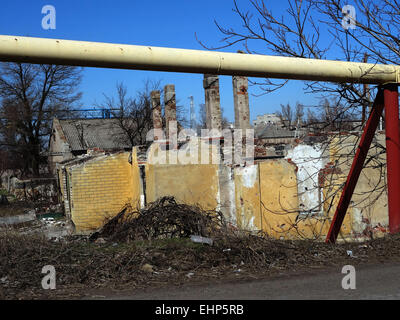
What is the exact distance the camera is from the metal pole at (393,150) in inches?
205

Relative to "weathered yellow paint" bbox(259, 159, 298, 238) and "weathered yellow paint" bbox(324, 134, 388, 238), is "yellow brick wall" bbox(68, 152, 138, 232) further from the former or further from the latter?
"weathered yellow paint" bbox(324, 134, 388, 238)

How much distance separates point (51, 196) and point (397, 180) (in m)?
19.3

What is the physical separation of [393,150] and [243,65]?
84.2 inches

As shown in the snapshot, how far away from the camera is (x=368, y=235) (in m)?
9.13

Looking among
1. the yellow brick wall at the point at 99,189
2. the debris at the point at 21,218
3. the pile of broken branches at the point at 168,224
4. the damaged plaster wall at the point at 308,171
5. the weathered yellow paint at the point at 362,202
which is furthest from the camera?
the debris at the point at 21,218

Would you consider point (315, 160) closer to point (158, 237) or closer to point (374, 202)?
point (374, 202)

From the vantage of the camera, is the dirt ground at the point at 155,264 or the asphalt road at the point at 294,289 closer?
the asphalt road at the point at 294,289

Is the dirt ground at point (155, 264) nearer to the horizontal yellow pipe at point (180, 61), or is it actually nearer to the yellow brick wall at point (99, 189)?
the horizontal yellow pipe at point (180, 61)

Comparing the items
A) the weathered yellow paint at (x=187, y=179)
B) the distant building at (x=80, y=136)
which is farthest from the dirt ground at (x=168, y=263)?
the distant building at (x=80, y=136)

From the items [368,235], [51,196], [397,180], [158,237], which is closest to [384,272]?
[397,180]

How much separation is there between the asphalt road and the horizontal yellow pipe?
2.14 metres

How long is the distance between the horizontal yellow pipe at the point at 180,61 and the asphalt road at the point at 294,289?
7.03 feet

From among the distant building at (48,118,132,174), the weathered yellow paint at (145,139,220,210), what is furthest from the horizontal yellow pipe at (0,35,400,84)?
the distant building at (48,118,132,174)

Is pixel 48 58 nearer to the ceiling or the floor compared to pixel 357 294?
nearer to the ceiling
